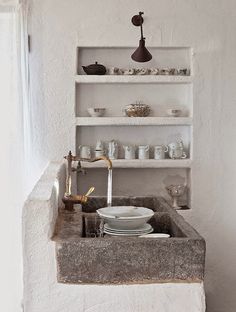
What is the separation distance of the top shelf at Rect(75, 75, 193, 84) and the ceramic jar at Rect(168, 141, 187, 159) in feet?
1.48

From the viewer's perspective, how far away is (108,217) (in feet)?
7.43

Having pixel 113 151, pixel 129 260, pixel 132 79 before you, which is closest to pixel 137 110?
pixel 132 79

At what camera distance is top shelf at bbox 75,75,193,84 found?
336 centimetres

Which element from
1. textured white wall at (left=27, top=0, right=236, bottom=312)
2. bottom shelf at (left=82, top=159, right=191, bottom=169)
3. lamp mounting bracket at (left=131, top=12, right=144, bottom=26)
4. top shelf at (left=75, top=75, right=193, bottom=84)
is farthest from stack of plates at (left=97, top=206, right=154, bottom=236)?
lamp mounting bracket at (left=131, top=12, right=144, bottom=26)

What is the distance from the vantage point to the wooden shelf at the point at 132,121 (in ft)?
11.1

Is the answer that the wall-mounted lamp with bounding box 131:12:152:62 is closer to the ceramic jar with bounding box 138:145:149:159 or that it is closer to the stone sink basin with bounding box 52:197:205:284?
the ceramic jar with bounding box 138:145:149:159

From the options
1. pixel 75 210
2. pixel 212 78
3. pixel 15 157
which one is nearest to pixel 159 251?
pixel 75 210

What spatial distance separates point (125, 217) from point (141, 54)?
4.39 ft

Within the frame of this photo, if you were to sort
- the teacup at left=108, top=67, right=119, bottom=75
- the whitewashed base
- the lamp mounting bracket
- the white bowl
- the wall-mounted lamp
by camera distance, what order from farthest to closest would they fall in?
1. the teacup at left=108, top=67, right=119, bottom=75
2. the lamp mounting bracket
3. the wall-mounted lamp
4. the white bowl
5. the whitewashed base

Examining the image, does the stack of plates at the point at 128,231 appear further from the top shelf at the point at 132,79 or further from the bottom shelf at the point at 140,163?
the top shelf at the point at 132,79

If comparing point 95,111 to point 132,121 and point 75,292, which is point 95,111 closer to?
point 132,121

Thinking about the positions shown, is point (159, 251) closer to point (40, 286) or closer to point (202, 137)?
point (40, 286)

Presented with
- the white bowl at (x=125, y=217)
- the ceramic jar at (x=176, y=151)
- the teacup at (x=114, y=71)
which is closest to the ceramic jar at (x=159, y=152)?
the ceramic jar at (x=176, y=151)

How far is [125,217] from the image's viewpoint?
2.26 m
